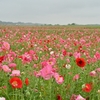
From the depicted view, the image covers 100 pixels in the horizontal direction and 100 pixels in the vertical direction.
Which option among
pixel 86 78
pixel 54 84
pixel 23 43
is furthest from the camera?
pixel 23 43

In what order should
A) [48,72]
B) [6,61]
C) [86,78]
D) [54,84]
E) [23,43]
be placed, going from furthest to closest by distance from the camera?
[23,43] < [86,78] < [6,61] < [54,84] < [48,72]

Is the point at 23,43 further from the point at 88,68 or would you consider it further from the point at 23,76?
the point at 23,76

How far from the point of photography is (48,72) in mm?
2498

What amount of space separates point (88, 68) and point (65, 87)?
52.2 inches

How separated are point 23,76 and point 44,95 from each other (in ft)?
1.74

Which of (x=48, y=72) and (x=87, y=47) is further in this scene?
(x=87, y=47)

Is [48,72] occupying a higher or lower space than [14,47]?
higher

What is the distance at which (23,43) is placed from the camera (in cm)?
877

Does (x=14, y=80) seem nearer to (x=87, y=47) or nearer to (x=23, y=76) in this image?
(x=23, y=76)

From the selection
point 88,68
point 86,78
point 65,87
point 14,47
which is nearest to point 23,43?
point 14,47

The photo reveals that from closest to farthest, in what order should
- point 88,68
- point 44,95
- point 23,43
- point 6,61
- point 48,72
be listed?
1. point 48,72
2. point 44,95
3. point 6,61
4. point 88,68
5. point 23,43

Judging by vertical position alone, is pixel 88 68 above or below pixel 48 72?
below

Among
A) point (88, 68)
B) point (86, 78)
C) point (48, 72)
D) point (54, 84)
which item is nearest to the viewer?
point (48, 72)

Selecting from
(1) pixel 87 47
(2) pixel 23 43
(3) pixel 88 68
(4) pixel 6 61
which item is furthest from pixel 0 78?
(2) pixel 23 43
